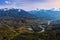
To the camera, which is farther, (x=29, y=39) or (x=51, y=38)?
(x=51, y=38)

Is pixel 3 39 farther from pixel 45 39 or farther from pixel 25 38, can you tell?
pixel 45 39

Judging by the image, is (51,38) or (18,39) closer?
(18,39)

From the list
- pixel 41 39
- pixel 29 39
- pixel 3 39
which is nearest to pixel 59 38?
pixel 41 39

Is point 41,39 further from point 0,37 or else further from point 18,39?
point 0,37

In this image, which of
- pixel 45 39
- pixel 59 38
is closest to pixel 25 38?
pixel 45 39

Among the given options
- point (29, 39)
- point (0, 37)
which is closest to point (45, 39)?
point (29, 39)

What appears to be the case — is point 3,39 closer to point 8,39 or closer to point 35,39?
point 8,39
